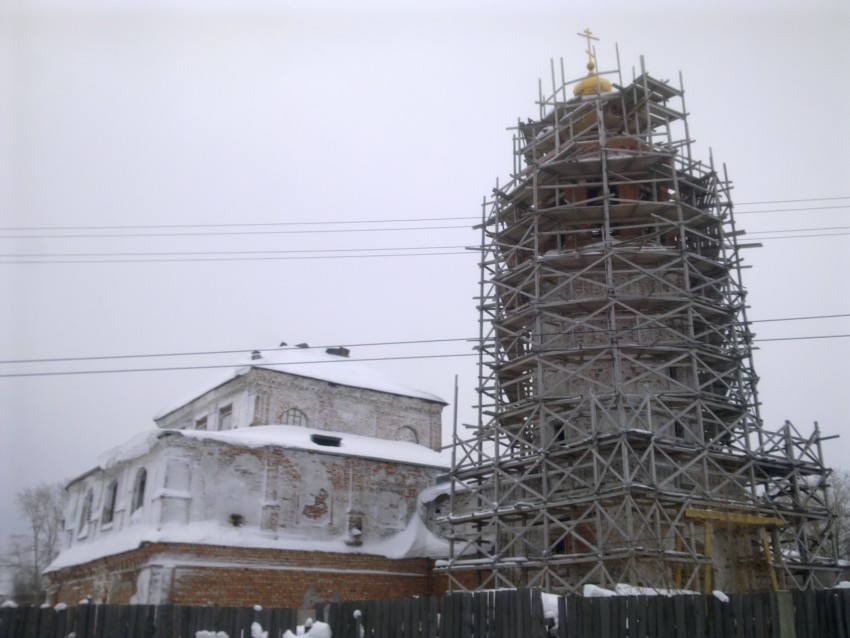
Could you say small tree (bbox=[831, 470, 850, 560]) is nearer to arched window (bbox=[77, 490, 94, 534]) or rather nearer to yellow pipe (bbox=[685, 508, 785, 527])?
yellow pipe (bbox=[685, 508, 785, 527])

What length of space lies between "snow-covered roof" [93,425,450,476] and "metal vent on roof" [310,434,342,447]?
0.07m

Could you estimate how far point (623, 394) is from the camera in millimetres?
20672

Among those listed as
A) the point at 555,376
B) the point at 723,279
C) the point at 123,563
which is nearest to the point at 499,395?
the point at 555,376

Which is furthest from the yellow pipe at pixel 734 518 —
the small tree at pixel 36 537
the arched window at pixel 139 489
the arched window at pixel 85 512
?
the small tree at pixel 36 537

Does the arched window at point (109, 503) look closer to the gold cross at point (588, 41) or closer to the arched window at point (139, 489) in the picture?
the arched window at point (139, 489)

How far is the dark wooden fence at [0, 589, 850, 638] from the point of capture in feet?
33.4

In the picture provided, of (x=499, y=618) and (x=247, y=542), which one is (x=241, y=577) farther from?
(x=499, y=618)

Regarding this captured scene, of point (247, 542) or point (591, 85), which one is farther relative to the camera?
point (591, 85)

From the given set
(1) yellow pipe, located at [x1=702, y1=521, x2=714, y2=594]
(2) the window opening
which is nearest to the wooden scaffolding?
(1) yellow pipe, located at [x1=702, y1=521, x2=714, y2=594]

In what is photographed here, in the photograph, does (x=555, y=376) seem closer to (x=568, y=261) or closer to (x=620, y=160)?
(x=568, y=261)

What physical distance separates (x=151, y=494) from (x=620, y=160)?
16.4 meters

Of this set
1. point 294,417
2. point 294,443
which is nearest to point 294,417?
point 294,417

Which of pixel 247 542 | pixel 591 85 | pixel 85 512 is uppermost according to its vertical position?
pixel 591 85

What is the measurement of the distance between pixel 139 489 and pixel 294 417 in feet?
23.8
